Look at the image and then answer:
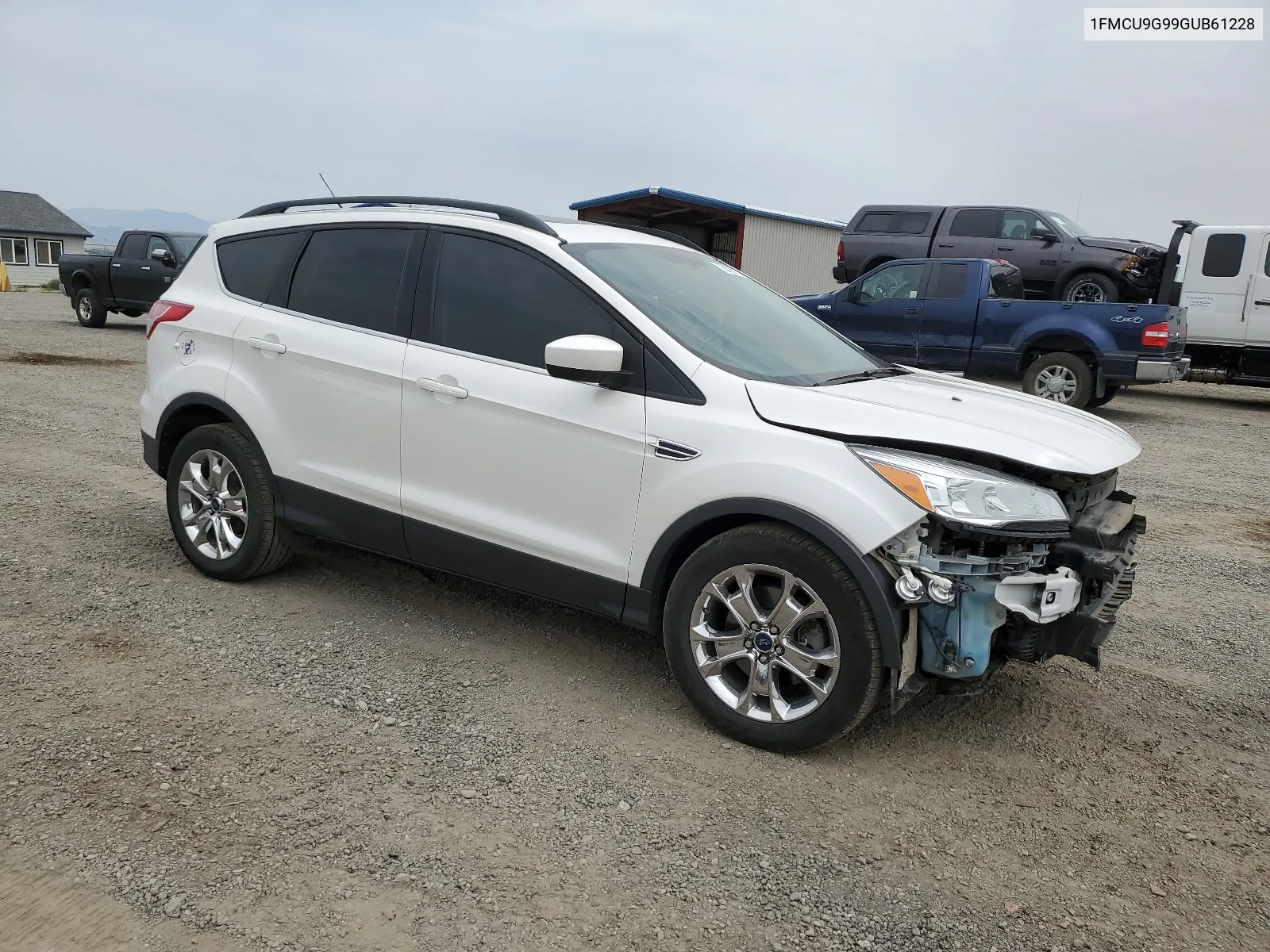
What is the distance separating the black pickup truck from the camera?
18188 millimetres

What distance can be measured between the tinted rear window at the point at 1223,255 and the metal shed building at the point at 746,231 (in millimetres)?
12729

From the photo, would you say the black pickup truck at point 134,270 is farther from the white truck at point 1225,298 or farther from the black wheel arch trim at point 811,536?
the black wheel arch trim at point 811,536

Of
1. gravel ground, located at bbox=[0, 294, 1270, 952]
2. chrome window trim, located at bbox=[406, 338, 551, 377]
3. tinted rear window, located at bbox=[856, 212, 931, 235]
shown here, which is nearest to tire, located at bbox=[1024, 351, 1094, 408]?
tinted rear window, located at bbox=[856, 212, 931, 235]

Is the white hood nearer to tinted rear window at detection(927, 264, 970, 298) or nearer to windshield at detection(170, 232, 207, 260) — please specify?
tinted rear window at detection(927, 264, 970, 298)

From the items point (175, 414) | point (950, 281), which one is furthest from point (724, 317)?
point (950, 281)

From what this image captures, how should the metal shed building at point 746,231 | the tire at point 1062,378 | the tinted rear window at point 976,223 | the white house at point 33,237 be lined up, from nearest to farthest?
the tire at point 1062,378
the tinted rear window at point 976,223
the metal shed building at point 746,231
the white house at point 33,237

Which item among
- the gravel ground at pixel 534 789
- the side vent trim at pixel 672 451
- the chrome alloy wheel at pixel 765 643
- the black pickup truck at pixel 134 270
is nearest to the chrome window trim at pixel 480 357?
the side vent trim at pixel 672 451

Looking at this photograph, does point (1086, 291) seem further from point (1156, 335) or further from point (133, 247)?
point (133, 247)

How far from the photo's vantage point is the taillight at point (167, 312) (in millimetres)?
5129

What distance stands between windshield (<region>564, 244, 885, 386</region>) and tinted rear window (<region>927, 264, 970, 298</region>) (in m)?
8.66

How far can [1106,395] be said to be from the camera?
1275 cm

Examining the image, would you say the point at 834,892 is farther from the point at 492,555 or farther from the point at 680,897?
the point at 492,555

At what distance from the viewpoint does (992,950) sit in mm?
2691

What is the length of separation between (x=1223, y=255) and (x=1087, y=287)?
5.91ft
